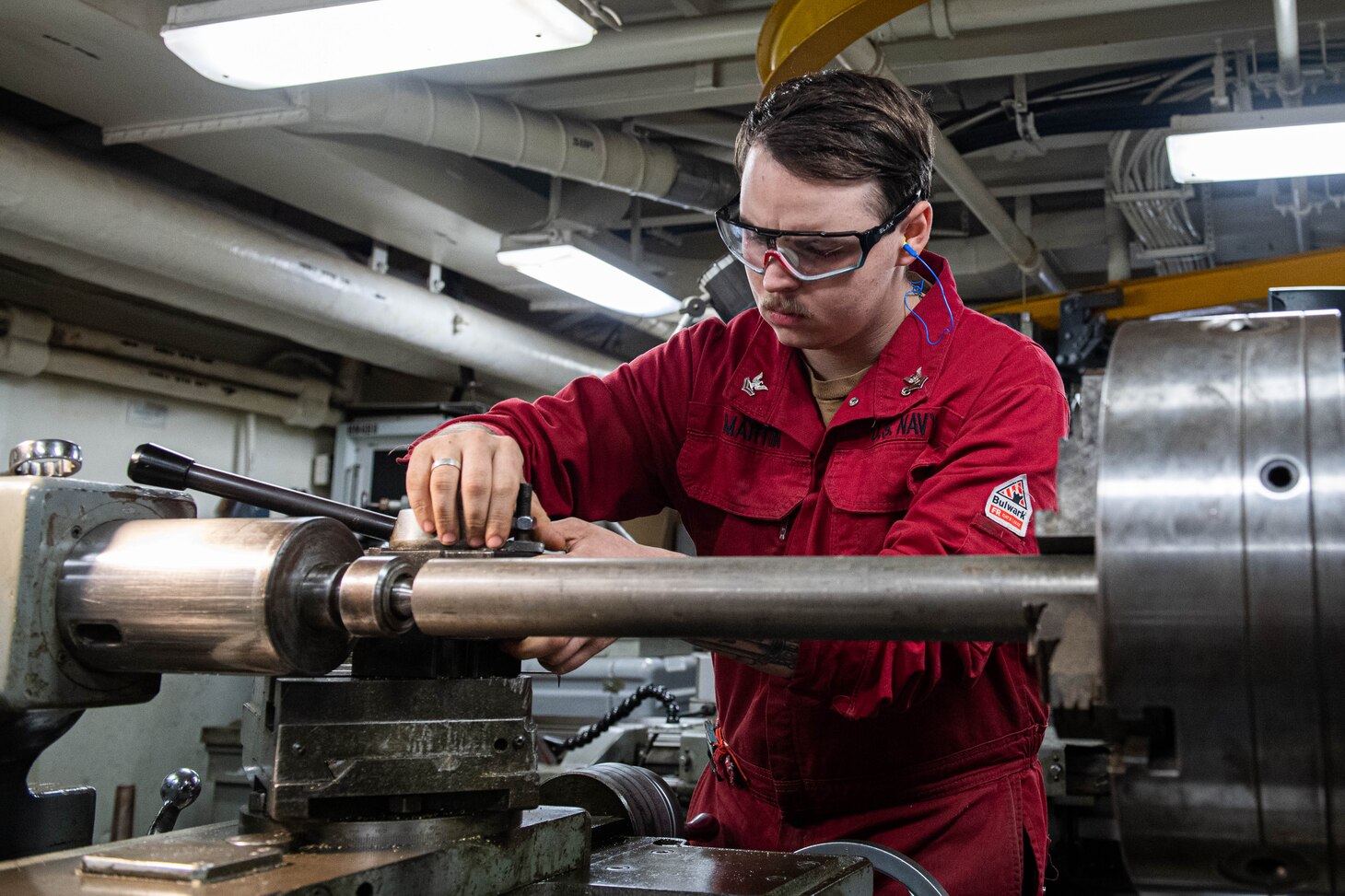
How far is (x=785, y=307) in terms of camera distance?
132cm

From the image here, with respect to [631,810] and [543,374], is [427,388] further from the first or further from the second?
[631,810]

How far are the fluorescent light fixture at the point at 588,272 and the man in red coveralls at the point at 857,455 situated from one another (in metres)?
2.87

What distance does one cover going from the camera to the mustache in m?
1.31

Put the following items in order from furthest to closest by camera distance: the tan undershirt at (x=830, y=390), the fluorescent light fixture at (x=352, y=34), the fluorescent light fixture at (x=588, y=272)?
the fluorescent light fixture at (x=588, y=272) → the fluorescent light fixture at (x=352, y=34) → the tan undershirt at (x=830, y=390)

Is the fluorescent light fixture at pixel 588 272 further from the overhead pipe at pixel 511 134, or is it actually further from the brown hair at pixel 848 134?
the brown hair at pixel 848 134

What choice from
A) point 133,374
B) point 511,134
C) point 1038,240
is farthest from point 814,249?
point 1038,240

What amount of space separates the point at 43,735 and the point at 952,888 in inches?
34.6

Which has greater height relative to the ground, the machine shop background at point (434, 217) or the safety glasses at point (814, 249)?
the machine shop background at point (434, 217)

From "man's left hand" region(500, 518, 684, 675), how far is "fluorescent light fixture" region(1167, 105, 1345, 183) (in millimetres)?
2526

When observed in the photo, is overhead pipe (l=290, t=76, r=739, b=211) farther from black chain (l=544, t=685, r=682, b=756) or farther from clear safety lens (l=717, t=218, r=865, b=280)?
clear safety lens (l=717, t=218, r=865, b=280)

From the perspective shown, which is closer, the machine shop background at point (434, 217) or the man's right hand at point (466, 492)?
the man's right hand at point (466, 492)

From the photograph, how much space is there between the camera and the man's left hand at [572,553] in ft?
3.17

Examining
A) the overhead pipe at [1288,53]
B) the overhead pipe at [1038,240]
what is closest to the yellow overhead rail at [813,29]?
the overhead pipe at [1288,53]

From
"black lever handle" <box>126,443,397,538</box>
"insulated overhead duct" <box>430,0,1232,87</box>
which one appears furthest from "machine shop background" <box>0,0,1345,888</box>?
"black lever handle" <box>126,443,397,538</box>
